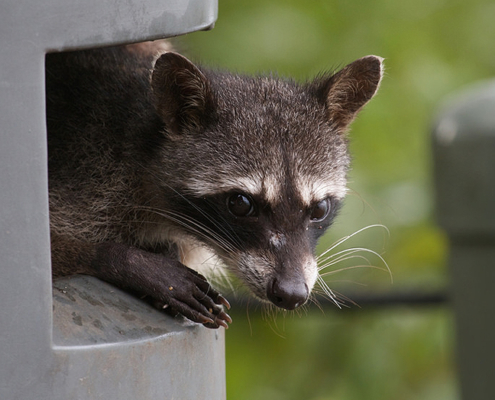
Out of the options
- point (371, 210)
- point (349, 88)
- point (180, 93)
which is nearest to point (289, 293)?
point (180, 93)

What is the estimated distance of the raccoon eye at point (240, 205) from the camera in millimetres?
2826

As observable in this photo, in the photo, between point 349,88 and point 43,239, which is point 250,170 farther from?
point 43,239

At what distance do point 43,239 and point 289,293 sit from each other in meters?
0.97

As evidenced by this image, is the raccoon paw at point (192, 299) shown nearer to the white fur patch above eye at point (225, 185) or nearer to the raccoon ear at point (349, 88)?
the white fur patch above eye at point (225, 185)

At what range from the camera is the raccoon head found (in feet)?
9.04

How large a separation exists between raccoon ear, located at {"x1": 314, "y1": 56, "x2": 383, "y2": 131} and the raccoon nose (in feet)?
2.70

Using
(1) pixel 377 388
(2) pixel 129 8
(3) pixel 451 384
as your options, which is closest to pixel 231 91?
(2) pixel 129 8

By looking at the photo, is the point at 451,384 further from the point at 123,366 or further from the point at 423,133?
the point at 123,366

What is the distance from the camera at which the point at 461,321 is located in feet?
12.1

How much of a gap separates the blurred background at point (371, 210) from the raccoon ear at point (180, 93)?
7.04 ft

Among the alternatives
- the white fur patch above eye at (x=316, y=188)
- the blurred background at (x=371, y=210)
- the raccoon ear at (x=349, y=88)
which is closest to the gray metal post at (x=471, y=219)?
the raccoon ear at (x=349, y=88)

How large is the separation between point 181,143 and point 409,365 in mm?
2962

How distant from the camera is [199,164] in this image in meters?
2.92

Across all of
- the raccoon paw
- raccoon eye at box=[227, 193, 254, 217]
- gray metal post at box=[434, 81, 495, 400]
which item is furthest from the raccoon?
gray metal post at box=[434, 81, 495, 400]
